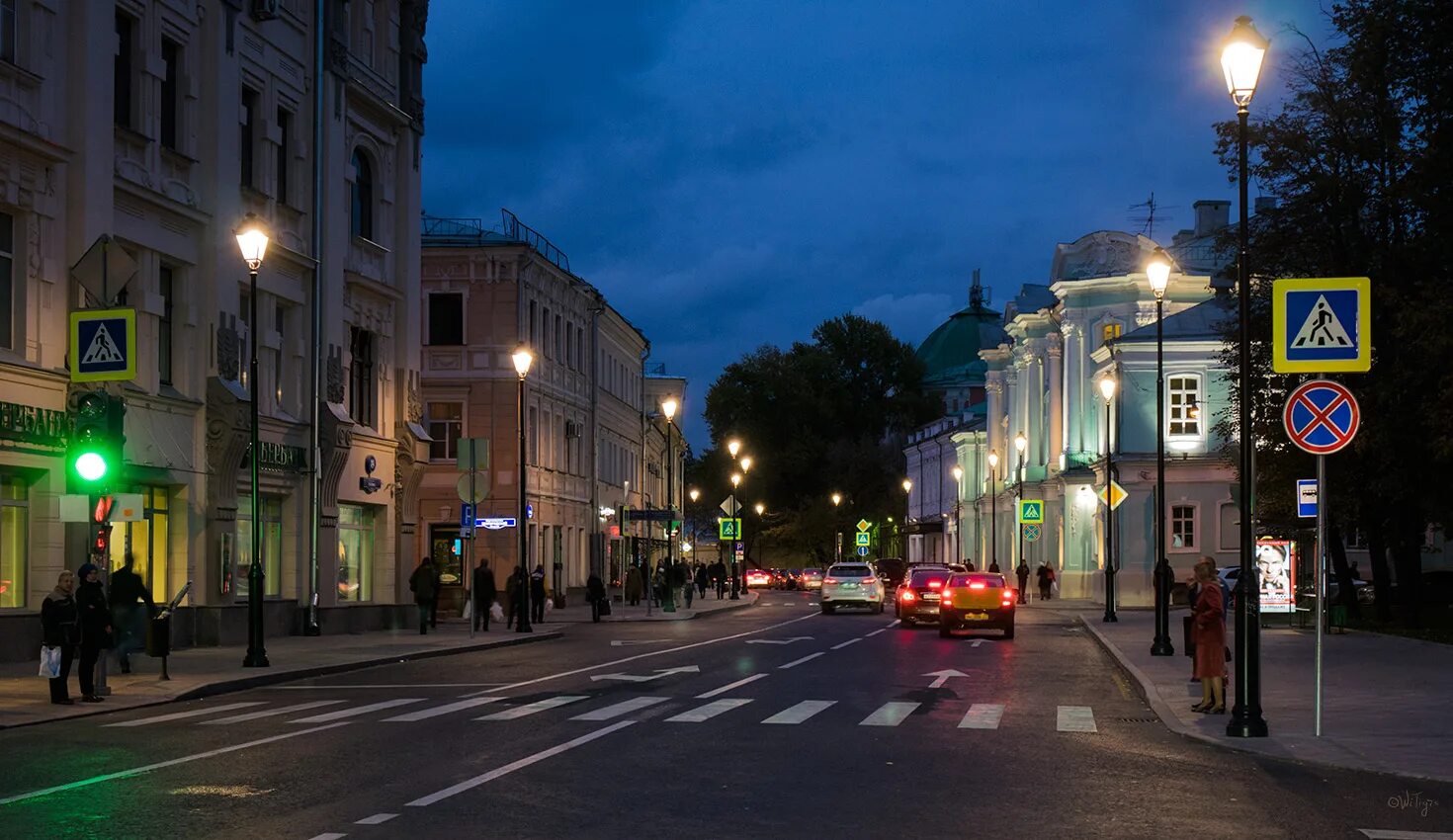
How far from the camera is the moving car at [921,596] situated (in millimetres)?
44031

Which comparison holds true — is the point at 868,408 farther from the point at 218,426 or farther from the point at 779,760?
the point at 779,760

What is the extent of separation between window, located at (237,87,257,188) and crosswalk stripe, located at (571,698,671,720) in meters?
18.6

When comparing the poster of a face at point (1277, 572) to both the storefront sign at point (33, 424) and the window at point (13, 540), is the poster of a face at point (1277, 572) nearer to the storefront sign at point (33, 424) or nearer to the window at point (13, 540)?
the storefront sign at point (33, 424)

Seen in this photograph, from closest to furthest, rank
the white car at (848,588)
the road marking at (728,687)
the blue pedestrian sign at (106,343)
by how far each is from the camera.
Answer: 1. the road marking at (728,687)
2. the blue pedestrian sign at (106,343)
3. the white car at (848,588)

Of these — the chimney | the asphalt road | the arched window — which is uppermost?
the chimney

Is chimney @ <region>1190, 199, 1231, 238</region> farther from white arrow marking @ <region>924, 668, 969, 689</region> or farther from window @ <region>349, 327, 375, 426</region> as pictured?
white arrow marking @ <region>924, 668, 969, 689</region>

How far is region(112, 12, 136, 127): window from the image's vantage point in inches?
1181

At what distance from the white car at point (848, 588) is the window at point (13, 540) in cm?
3198

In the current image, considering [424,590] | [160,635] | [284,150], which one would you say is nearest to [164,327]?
[284,150]

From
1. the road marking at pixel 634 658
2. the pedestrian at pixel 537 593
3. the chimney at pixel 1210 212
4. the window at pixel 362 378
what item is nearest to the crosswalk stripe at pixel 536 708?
the road marking at pixel 634 658

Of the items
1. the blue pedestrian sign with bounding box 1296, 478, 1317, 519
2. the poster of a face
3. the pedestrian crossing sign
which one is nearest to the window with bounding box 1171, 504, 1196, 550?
the poster of a face

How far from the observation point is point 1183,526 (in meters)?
67.4

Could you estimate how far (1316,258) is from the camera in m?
41.5

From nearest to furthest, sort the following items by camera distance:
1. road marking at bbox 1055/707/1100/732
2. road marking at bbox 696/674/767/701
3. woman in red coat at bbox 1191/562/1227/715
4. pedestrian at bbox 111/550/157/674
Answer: road marking at bbox 1055/707/1100/732 < woman in red coat at bbox 1191/562/1227/715 < road marking at bbox 696/674/767/701 < pedestrian at bbox 111/550/157/674
